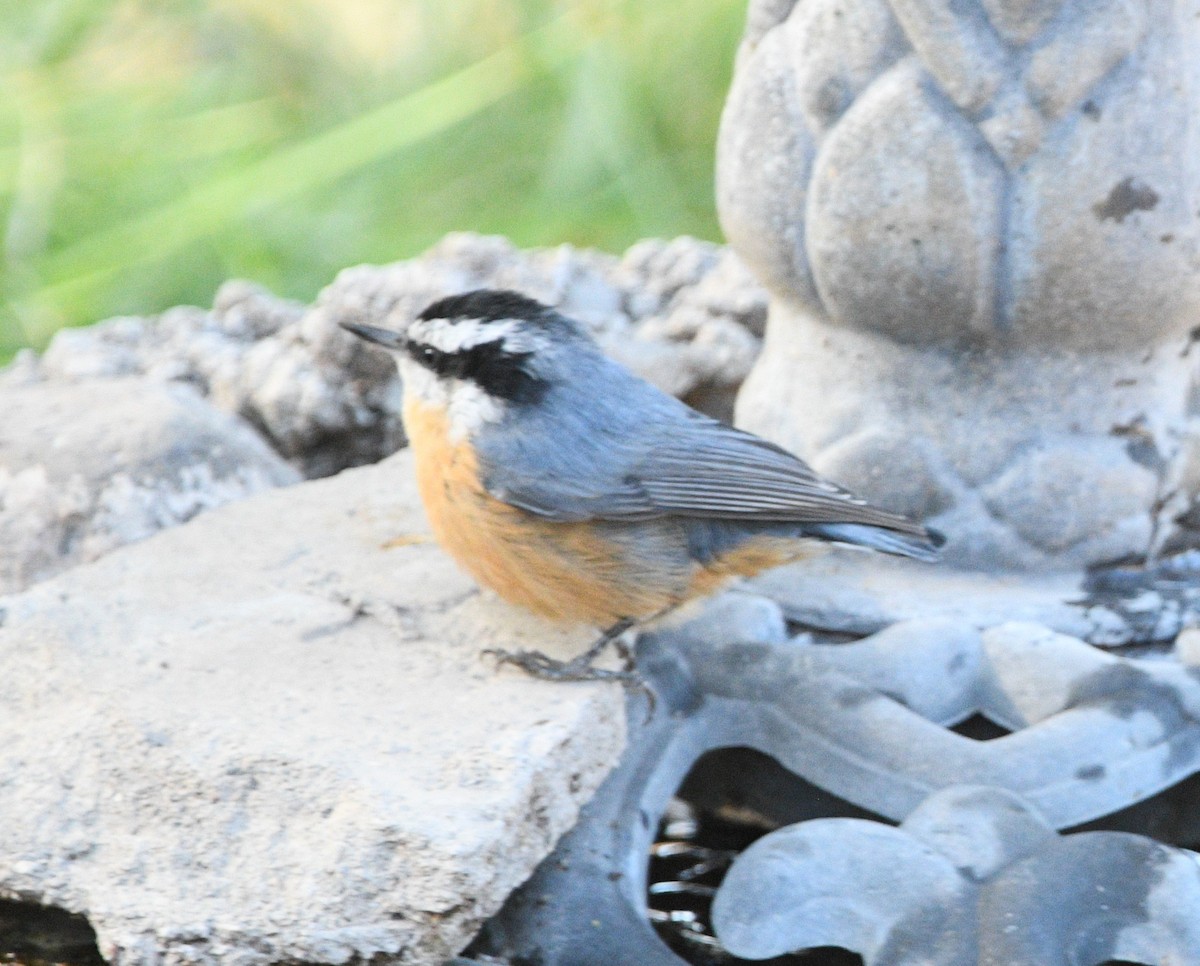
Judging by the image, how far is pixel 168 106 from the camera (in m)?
5.25

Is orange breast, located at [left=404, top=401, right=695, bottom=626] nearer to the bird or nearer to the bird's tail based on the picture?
the bird

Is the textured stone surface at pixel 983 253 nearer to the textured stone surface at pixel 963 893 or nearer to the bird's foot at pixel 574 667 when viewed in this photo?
the bird's foot at pixel 574 667

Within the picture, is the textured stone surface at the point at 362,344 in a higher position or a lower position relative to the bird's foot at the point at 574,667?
higher

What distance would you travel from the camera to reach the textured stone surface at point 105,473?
2.58 metres

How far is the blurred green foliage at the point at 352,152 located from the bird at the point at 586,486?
2.37 m

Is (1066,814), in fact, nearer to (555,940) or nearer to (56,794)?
(555,940)

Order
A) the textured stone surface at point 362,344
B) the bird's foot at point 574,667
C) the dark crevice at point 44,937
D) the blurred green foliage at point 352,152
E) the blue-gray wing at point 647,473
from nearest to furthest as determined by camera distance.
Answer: the dark crevice at point 44,937
the bird's foot at point 574,667
the blue-gray wing at point 647,473
the textured stone surface at point 362,344
the blurred green foliage at point 352,152

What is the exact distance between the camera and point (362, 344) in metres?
2.98

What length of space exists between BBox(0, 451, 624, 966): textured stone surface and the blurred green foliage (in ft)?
7.92

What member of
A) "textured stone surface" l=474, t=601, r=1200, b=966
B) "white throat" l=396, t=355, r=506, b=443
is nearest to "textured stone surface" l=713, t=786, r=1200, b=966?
"textured stone surface" l=474, t=601, r=1200, b=966

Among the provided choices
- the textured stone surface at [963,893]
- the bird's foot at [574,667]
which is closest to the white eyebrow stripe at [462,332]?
the bird's foot at [574,667]

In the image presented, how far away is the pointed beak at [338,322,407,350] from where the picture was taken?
7.99ft

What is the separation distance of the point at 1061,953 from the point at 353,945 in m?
0.72

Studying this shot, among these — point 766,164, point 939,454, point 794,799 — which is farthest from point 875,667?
point 766,164
